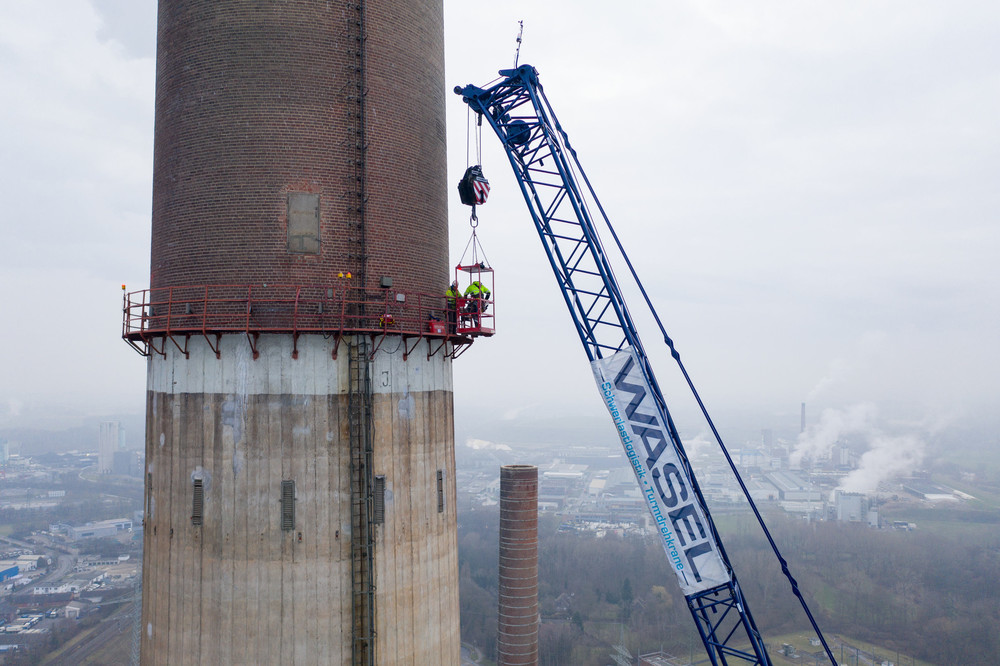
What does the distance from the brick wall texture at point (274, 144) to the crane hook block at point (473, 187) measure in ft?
15.1

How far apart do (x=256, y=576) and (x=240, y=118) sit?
9478mm

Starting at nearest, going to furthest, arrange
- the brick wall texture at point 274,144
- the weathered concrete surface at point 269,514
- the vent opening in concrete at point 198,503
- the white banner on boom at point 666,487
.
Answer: the weathered concrete surface at point 269,514
the vent opening in concrete at point 198,503
the brick wall texture at point 274,144
the white banner on boom at point 666,487

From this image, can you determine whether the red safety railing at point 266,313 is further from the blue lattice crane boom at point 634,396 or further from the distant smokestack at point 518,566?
the distant smokestack at point 518,566

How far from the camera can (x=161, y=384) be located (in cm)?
1448

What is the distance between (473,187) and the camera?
1958 cm

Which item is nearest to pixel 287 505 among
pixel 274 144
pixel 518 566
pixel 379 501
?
pixel 379 501

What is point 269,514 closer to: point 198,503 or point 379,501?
point 198,503

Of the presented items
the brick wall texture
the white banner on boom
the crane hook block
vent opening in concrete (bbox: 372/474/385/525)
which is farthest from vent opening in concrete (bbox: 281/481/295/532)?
the crane hook block

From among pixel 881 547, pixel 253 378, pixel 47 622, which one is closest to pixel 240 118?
pixel 253 378

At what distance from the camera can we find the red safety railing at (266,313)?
1359 cm

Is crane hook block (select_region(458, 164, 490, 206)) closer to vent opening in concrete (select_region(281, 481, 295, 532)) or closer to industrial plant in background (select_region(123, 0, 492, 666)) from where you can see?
industrial plant in background (select_region(123, 0, 492, 666))

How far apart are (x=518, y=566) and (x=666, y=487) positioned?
24.5 metres

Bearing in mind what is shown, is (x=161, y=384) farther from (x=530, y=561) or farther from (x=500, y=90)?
(x=530, y=561)

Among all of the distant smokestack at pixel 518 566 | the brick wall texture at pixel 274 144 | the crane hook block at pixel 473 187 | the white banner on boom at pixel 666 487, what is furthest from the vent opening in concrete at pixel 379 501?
the distant smokestack at pixel 518 566
